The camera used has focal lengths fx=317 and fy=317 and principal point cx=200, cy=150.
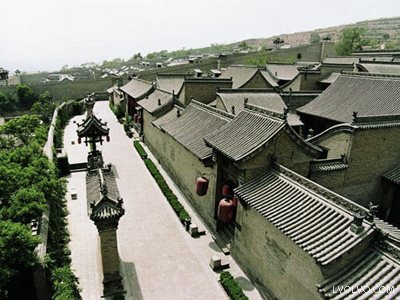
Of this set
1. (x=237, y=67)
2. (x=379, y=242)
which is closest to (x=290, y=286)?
(x=379, y=242)

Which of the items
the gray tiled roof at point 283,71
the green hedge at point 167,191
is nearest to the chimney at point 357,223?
the green hedge at point 167,191

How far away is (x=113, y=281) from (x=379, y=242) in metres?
10.1

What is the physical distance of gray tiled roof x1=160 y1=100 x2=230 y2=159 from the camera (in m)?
19.1

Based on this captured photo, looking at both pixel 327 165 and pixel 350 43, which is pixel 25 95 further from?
pixel 350 43

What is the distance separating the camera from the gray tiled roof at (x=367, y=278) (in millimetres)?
8656

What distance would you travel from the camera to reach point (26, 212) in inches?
508

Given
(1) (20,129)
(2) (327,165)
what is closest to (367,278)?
(2) (327,165)

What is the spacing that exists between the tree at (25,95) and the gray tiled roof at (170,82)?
1576 inches

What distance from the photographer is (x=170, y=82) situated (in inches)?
1576

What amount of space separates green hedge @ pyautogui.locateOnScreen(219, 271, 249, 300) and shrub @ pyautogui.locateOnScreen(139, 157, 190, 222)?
5006 millimetres

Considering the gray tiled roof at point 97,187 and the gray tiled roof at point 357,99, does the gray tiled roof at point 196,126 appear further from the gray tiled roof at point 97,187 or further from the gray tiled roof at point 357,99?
the gray tiled roof at point 357,99

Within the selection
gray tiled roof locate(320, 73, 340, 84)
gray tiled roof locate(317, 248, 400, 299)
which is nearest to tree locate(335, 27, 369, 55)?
gray tiled roof locate(320, 73, 340, 84)

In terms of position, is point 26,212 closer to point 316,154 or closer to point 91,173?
point 91,173

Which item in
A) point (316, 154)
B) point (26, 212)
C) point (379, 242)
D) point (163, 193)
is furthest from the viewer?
point (163, 193)
